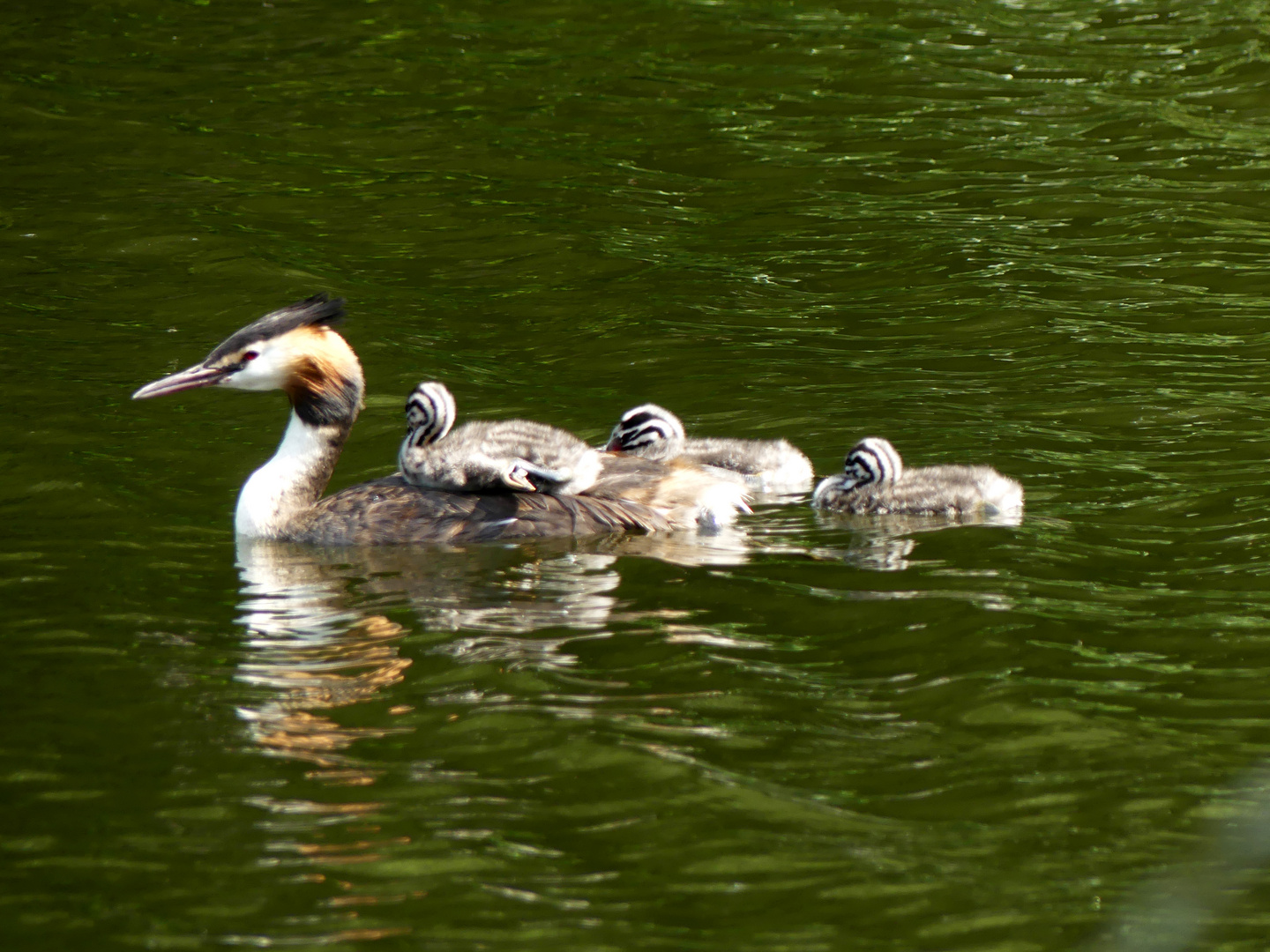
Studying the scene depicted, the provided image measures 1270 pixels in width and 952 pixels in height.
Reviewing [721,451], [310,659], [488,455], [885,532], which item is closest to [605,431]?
[721,451]

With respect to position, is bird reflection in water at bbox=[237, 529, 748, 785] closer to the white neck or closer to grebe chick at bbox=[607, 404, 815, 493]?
the white neck

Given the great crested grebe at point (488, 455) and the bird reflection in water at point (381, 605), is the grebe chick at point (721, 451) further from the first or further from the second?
the bird reflection in water at point (381, 605)

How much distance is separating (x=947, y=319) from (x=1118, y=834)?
22.5 ft

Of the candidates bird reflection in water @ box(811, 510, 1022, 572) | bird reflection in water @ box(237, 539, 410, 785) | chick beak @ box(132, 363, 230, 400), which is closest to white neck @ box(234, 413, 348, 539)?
bird reflection in water @ box(237, 539, 410, 785)

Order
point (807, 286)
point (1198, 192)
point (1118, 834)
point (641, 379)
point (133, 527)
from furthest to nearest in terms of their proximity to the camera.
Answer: point (1198, 192), point (807, 286), point (641, 379), point (133, 527), point (1118, 834)

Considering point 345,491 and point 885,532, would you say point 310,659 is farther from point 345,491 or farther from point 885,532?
point 885,532

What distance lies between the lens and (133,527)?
878 centimetres

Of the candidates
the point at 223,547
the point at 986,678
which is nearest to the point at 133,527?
the point at 223,547

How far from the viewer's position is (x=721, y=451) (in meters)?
9.30

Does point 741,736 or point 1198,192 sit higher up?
point 1198,192

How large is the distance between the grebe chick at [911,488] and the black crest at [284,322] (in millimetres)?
2698

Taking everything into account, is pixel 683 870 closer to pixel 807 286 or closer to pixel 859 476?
pixel 859 476

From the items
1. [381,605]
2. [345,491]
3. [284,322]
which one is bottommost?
[381,605]

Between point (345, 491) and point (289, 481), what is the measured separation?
0.93 ft
